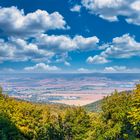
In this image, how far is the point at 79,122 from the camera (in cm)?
12281

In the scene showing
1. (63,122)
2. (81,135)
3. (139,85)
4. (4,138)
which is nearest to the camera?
(139,85)

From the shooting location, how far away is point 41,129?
12088 centimetres

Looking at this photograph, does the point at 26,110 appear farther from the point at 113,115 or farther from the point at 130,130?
the point at 130,130

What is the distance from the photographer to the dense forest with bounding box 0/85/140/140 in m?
81.9

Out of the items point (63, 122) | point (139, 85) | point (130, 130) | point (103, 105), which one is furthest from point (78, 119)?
point (139, 85)

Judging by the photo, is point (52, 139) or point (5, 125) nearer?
point (5, 125)

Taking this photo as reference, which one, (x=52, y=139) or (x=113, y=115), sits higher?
(x=113, y=115)

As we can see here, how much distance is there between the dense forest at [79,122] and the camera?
81887 millimetres

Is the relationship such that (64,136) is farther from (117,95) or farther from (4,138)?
(4,138)

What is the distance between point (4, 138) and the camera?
265ft

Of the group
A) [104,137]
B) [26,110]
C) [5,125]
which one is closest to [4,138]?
[5,125]

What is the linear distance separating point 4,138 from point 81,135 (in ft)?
130

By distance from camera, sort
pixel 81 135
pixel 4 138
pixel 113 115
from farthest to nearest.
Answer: pixel 81 135
pixel 113 115
pixel 4 138

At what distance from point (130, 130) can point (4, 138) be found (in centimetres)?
2543
